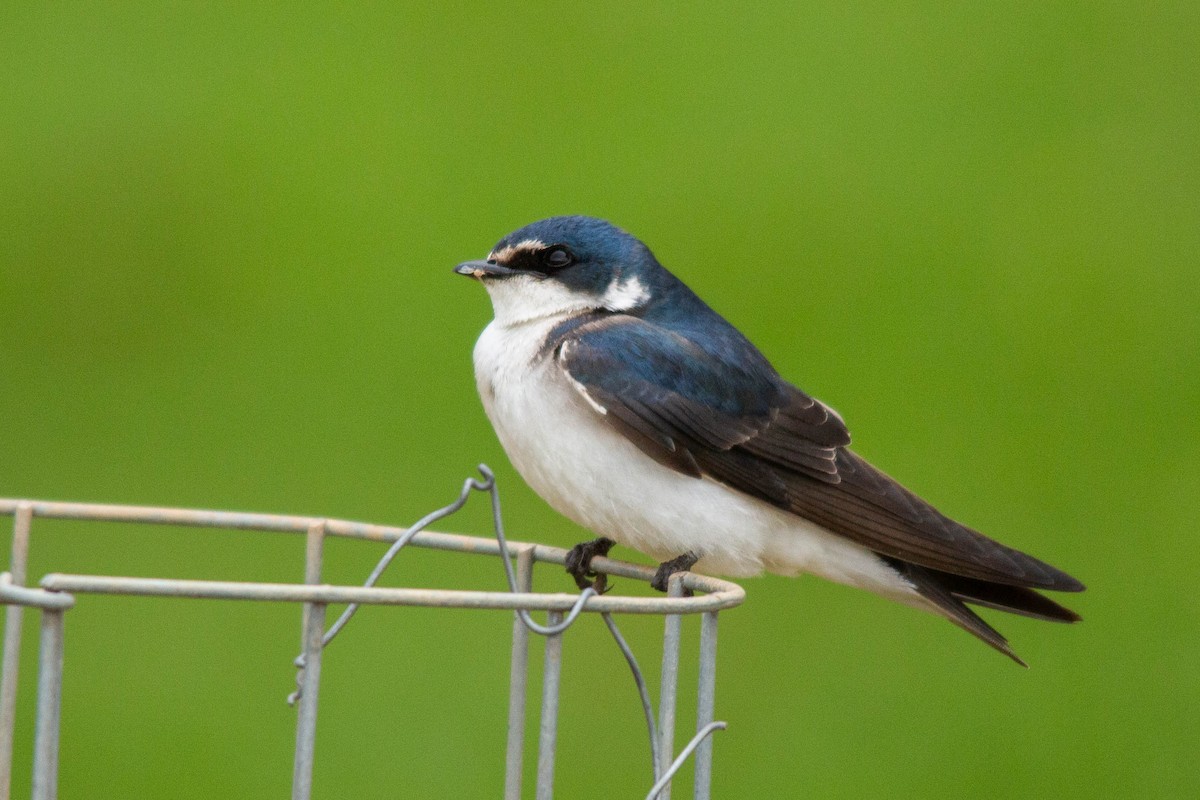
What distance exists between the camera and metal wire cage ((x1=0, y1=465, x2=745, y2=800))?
0.95 metres

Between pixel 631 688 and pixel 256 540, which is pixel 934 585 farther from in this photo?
pixel 256 540

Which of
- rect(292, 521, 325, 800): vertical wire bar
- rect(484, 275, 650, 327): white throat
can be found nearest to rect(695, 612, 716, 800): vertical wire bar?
rect(292, 521, 325, 800): vertical wire bar

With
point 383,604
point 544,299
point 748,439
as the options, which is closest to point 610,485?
point 748,439

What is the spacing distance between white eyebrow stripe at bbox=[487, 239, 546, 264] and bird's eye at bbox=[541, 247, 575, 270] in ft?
0.04

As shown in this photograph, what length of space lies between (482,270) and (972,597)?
28.4 inches

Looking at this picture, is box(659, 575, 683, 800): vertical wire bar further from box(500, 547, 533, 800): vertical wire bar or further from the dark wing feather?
the dark wing feather

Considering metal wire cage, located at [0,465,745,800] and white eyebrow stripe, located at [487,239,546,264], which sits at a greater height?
white eyebrow stripe, located at [487,239,546,264]

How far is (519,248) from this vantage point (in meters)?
2.06

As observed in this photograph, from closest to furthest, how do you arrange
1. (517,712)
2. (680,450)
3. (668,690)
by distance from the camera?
(668,690), (517,712), (680,450)

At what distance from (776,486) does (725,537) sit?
0.34ft

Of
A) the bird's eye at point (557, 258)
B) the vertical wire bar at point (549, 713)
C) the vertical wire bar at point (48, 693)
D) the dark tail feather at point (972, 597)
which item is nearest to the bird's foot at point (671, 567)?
the dark tail feather at point (972, 597)

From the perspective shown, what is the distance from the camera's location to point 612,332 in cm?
200

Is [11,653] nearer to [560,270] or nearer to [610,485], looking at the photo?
[610,485]

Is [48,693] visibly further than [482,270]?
No
